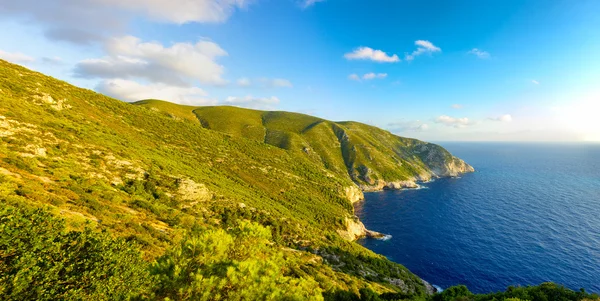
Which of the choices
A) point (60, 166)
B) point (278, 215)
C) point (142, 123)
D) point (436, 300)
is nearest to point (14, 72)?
point (142, 123)

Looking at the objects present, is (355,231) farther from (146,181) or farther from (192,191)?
(146,181)

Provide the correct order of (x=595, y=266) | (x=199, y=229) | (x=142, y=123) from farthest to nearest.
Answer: (x=142, y=123)
(x=595, y=266)
(x=199, y=229)

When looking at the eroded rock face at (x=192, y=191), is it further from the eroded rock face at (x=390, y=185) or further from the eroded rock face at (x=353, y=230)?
the eroded rock face at (x=390, y=185)

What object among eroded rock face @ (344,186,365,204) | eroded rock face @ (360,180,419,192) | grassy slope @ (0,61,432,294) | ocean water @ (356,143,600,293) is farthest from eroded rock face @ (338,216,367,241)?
eroded rock face @ (360,180,419,192)

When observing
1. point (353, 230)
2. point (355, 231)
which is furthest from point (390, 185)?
point (353, 230)

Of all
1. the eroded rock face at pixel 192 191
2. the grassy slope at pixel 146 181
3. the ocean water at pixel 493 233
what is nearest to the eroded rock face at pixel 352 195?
the ocean water at pixel 493 233

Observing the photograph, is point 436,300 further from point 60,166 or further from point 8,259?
point 60,166
